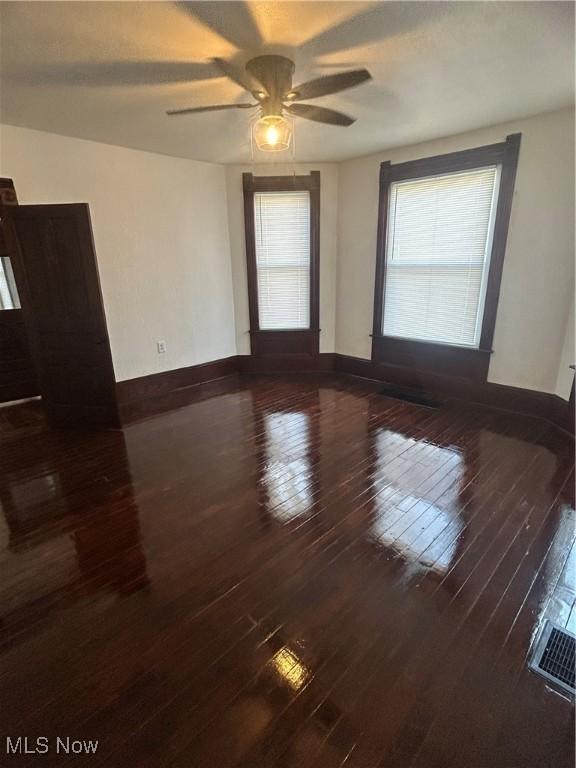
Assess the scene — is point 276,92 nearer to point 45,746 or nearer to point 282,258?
point 282,258

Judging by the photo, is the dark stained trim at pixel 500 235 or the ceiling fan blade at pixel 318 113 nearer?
the ceiling fan blade at pixel 318 113

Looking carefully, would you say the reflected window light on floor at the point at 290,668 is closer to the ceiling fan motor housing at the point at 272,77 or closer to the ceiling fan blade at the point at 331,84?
the ceiling fan blade at the point at 331,84

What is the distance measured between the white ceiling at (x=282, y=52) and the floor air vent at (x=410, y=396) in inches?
104

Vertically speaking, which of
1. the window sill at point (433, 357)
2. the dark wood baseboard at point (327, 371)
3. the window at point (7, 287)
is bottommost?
the dark wood baseboard at point (327, 371)

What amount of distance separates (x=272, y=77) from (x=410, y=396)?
323cm

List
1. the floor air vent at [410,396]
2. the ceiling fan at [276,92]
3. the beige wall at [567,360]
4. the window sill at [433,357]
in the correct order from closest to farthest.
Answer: the ceiling fan at [276,92], the beige wall at [567,360], the window sill at [433,357], the floor air vent at [410,396]

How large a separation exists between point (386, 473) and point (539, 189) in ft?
9.38

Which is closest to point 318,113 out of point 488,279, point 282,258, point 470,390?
point 488,279

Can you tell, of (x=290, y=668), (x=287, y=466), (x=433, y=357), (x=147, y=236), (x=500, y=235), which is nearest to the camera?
(x=290, y=668)

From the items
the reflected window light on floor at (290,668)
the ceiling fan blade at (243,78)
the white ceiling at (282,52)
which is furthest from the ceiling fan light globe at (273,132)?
the reflected window light on floor at (290,668)

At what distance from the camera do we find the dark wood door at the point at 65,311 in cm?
310

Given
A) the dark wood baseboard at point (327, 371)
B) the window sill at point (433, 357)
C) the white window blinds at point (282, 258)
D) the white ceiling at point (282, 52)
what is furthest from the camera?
the white window blinds at point (282, 258)

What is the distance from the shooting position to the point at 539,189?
3.23 metres

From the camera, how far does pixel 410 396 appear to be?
424 centimetres
